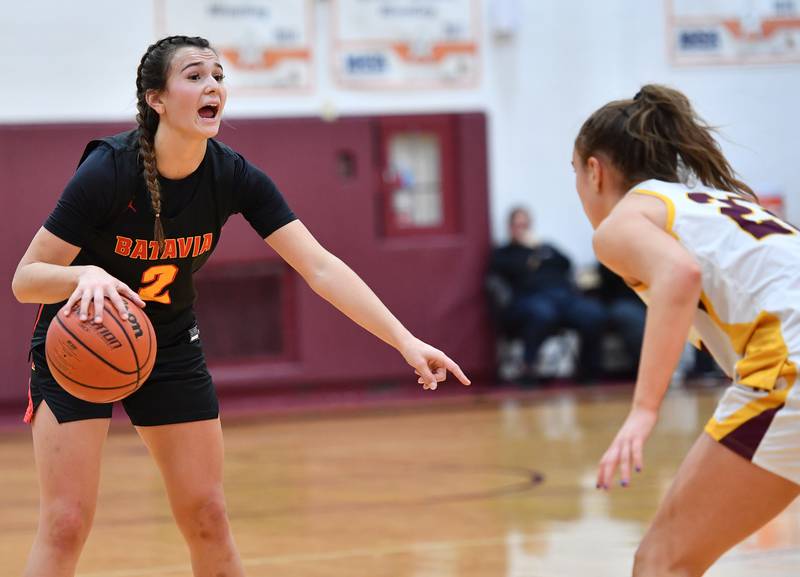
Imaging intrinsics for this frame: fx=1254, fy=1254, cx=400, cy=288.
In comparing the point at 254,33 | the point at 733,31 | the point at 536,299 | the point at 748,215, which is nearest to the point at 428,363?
the point at 748,215

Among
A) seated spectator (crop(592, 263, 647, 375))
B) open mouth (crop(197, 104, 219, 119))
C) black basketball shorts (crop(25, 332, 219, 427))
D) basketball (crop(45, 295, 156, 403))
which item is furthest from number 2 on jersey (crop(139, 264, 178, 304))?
seated spectator (crop(592, 263, 647, 375))

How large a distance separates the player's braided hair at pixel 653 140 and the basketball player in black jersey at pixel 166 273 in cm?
70

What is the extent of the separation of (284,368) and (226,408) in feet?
2.23

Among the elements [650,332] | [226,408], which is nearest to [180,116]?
[650,332]

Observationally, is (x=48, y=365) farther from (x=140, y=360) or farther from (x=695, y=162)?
(x=695, y=162)

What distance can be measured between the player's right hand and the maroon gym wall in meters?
7.31

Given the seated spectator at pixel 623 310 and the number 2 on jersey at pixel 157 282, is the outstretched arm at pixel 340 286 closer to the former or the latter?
the number 2 on jersey at pixel 157 282

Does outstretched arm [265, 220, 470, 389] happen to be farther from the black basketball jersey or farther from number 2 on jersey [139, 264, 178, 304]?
number 2 on jersey [139, 264, 178, 304]

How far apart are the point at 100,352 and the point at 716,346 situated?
4.89 feet

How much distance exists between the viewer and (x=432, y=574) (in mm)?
4602

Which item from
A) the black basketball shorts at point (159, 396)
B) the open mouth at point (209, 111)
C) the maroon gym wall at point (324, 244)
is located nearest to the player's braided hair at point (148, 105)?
the open mouth at point (209, 111)

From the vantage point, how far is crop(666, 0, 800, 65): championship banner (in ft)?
38.8

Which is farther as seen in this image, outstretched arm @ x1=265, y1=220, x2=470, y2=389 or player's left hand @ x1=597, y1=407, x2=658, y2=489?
outstretched arm @ x1=265, y1=220, x2=470, y2=389

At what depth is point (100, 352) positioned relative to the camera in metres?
3.08
